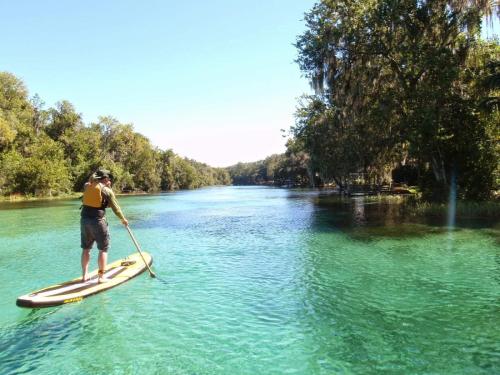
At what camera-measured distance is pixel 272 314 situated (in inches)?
315

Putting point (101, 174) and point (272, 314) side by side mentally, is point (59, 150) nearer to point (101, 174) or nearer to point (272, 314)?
point (101, 174)

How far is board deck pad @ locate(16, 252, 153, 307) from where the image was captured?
8103 mm

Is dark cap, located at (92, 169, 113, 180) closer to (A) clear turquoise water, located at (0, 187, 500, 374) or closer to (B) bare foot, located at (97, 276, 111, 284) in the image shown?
(B) bare foot, located at (97, 276, 111, 284)

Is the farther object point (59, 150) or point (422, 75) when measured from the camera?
point (59, 150)

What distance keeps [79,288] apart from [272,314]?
4393 millimetres

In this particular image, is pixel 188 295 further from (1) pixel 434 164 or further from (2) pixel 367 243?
(1) pixel 434 164

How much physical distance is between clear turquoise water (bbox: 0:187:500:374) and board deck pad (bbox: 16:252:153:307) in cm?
20

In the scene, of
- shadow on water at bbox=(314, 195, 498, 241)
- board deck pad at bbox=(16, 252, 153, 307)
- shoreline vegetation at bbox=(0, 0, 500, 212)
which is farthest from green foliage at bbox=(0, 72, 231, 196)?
board deck pad at bbox=(16, 252, 153, 307)

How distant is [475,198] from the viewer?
2578 cm

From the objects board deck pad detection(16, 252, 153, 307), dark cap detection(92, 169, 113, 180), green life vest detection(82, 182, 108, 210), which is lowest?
board deck pad detection(16, 252, 153, 307)

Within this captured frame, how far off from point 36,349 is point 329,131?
129 ft

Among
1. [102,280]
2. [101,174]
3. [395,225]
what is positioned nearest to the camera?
[101,174]

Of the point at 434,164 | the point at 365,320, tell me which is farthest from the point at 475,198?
the point at 365,320

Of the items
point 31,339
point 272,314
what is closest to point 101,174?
point 31,339
